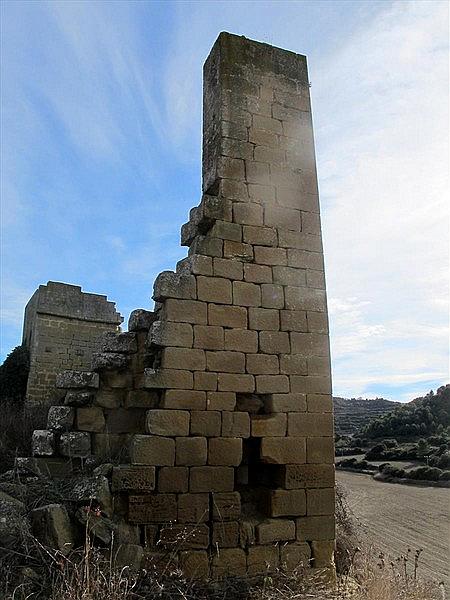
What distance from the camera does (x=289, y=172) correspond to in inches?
265

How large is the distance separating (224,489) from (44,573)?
1891 mm

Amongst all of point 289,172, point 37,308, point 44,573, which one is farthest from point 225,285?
point 37,308

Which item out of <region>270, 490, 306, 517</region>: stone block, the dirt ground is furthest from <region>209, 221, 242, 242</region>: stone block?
the dirt ground

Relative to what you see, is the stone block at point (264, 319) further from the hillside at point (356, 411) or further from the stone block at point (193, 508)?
the hillside at point (356, 411)

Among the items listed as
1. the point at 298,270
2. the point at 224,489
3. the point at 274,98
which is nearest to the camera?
the point at 224,489

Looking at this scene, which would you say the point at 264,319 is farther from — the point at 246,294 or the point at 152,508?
the point at 152,508

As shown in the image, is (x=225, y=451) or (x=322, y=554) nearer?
(x=225, y=451)

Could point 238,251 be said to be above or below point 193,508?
above

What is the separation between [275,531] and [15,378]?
41.3 feet

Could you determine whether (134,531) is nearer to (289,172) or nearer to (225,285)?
(225,285)

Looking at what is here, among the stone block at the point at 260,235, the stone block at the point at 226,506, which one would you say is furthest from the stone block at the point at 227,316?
the stone block at the point at 226,506

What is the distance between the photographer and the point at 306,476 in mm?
5867

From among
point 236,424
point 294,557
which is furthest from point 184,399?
point 294,557

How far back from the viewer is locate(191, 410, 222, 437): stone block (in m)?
5.51
